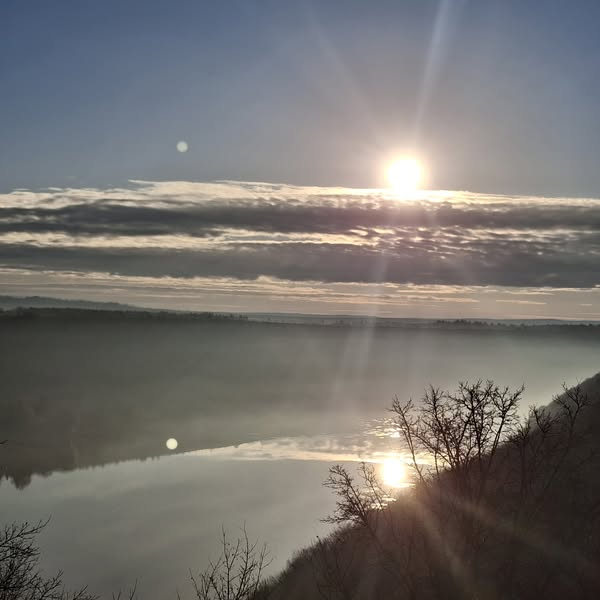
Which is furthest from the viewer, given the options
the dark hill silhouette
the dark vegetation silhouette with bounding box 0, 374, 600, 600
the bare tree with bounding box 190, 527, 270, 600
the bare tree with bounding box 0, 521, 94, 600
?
the dark hill silhouette

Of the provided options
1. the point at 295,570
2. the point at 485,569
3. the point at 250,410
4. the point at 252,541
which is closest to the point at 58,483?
the point at 252,541

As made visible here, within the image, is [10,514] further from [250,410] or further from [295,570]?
[250,410]

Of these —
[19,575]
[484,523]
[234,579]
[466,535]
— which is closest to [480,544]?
[466,535]

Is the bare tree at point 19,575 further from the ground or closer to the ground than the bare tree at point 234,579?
further from the ground

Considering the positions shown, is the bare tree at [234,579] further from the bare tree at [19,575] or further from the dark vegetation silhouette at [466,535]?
the bare tree at [19,575]

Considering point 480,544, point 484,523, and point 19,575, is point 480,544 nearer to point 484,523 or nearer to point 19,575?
point 484,523

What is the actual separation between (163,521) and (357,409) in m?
111

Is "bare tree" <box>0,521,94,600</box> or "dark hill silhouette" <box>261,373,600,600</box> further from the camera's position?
"dark hill silhouette" <box>261,373,600,600</box>

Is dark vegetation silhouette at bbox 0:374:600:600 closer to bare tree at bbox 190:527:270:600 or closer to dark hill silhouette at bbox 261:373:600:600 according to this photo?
dark hill silhouette at bbox 261:373:600:600

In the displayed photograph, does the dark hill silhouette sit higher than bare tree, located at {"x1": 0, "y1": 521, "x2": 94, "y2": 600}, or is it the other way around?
bare tree, located at {"x1": 0, "y1": 521, "x2": 94, "y2": 600}

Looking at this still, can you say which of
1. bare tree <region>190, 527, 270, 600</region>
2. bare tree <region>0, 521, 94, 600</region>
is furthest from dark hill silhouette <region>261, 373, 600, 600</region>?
bare tree <region>0, 521, 94, 600</region>

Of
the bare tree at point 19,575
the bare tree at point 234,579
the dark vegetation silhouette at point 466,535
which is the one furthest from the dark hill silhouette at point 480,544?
the bare tree at point 19,575

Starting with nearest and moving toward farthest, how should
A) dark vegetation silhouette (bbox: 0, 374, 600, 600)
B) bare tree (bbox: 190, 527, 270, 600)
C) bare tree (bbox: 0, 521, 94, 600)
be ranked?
bare tree (bbox: 0, 521, 94, 600) → bare tree (bbox: 190, 527, 270, 600) → dark vegetation silhouette (bbox: 0, 374, 600, 600)

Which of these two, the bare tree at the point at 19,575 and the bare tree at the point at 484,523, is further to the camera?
the bare tree at the point at 484,523
